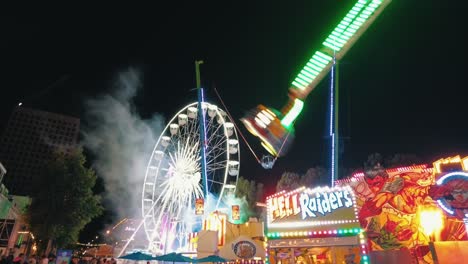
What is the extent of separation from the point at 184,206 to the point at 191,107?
896 cm

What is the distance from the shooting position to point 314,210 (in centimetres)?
1349

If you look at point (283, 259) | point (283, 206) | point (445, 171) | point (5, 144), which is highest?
point (5, 144)

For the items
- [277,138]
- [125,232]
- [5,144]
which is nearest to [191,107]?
[277,138]

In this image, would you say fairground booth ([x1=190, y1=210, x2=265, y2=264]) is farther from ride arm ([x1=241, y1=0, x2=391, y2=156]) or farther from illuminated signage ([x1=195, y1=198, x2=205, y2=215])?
ride arm ([x1=241, y1=0, x2=391, y2=156])

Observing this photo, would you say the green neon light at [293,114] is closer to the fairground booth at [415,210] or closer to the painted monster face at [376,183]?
the fairground booth at [415,210]

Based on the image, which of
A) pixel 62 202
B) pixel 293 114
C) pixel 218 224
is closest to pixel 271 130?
pixel 293 114

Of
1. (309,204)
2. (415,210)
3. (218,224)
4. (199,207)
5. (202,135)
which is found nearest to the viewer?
(309,204)

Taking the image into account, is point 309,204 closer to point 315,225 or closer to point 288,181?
point 315,225

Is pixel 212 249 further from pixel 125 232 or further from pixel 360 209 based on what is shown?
pixel 125 232

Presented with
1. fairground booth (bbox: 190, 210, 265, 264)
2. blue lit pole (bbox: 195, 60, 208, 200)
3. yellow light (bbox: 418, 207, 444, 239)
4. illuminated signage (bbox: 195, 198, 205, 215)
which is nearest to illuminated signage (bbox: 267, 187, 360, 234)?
yellow light (bbox: 418, 207, 444, 239)

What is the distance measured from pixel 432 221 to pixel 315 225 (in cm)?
518

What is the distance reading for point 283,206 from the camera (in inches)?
572

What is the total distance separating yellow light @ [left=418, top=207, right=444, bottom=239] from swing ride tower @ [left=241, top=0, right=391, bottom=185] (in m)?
5.21

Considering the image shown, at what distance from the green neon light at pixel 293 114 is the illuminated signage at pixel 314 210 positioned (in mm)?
5784
